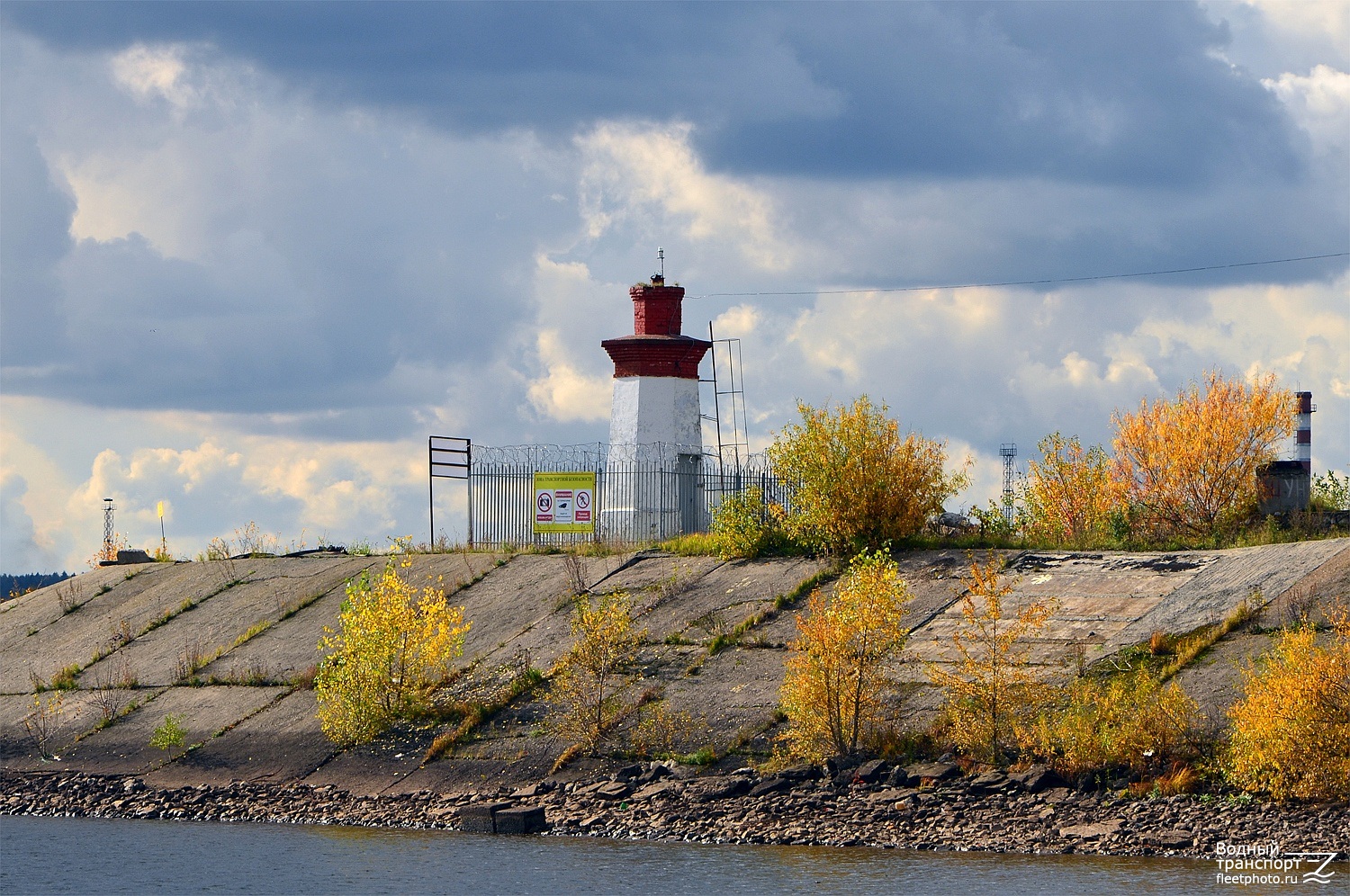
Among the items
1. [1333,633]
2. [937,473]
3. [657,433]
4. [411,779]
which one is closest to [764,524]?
[937,473]

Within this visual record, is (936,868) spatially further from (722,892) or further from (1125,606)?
(1125,606)

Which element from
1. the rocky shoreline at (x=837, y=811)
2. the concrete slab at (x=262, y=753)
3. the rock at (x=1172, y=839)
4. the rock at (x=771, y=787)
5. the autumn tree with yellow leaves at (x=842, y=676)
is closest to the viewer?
the rock at (x=1172, y=839)

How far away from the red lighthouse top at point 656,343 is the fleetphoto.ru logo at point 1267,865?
21.8 metres

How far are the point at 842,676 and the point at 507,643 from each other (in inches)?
369

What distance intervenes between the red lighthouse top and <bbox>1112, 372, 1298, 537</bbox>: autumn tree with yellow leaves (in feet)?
36.7

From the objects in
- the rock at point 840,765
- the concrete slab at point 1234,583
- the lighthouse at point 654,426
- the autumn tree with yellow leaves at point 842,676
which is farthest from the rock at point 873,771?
the lighthouse at point 654,426

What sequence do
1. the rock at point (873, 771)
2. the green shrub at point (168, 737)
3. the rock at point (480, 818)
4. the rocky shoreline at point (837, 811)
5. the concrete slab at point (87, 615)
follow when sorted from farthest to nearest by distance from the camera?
the concrete slab at point (87, 615)
the green shrub at point (168, 737)
the rock at point (480, 818)
the rock at point (873, 771)
the rocky shoreline at point (837, 811)

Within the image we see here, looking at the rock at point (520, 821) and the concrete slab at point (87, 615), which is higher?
the concrete slab at point (87, 615)

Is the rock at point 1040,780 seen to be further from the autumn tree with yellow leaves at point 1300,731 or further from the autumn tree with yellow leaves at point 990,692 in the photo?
the autumn tree with yellow leaves at point 1300,731

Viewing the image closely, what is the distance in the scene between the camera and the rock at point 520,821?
71.6 feet

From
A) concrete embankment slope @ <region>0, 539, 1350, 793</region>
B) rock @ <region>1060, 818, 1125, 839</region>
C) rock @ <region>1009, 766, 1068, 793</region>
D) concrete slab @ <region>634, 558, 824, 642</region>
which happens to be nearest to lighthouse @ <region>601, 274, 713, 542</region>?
concrete embankment slope @ <region>0, 539, 1350, 793</region>

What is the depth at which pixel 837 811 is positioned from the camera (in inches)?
818

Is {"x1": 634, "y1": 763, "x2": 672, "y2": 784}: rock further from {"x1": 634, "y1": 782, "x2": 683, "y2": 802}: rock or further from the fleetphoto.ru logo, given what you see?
the fleetphoto.ru logo

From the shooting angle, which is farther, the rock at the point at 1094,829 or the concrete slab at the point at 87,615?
the concrete slab at the point at 87,615
